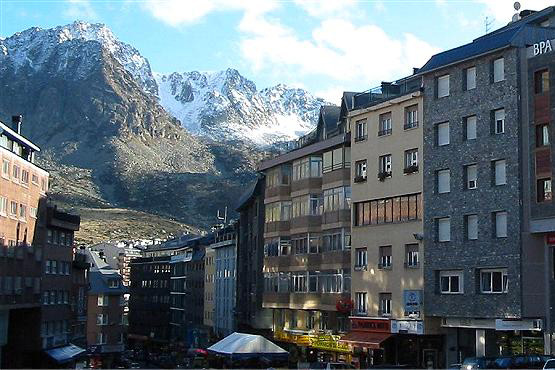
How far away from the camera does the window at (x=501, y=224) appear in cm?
5053

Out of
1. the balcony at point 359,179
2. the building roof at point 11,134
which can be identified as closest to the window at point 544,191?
the balcony at point 359,179

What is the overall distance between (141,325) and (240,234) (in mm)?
82301

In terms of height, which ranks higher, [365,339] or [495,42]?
[495,42]

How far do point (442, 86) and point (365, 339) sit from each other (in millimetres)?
17925

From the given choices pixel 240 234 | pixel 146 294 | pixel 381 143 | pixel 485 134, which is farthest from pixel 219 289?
pixel 485 134

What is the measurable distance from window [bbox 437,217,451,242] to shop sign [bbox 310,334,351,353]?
12.0m

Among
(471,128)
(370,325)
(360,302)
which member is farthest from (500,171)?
(360,302)

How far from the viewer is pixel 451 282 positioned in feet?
178

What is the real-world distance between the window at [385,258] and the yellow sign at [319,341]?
6576 millimetres

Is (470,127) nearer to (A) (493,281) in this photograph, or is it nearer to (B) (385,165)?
(B) (385,165)

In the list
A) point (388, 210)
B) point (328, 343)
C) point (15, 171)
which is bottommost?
point (328, 343)

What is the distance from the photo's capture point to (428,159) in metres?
56.7

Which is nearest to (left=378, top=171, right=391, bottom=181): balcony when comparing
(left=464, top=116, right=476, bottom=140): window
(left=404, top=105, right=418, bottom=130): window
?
(left=404, top=105, right=418, bottom=130): window

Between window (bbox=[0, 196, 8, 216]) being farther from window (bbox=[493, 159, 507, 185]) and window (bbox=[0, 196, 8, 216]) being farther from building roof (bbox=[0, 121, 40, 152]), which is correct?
window (bbox=[493, 159, 507, 185])
